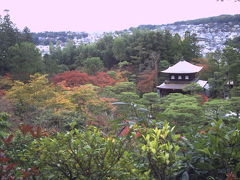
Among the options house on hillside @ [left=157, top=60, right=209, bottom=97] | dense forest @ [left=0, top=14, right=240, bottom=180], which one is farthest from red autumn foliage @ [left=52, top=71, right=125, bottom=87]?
house on hillside @ [left=157, top=60, right=209, bottom=97]

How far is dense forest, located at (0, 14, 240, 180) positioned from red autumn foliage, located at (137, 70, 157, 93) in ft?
0.24

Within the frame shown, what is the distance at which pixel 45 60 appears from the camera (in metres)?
19.9

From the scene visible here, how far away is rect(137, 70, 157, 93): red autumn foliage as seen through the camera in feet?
61.4

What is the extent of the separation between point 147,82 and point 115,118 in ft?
56.8

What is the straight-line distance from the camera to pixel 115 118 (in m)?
2.01

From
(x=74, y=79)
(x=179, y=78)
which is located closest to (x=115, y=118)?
(x=74, y=79)

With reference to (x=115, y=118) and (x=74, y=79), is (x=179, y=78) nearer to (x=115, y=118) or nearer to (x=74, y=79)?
Answer: (x=74, y=79)

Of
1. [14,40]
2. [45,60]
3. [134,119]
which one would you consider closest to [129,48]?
[45,60]

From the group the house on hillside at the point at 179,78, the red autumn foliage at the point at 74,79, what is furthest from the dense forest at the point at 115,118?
the house on hillside at the point at 179,78

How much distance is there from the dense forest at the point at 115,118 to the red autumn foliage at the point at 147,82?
0.07 m

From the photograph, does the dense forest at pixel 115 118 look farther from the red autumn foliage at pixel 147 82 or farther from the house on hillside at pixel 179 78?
the house on hillside at pixel 179 78

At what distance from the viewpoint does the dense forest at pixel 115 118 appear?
1.46m

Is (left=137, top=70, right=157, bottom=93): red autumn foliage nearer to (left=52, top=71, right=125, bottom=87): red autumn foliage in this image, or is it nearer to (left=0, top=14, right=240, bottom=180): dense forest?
(left=0, top=14, right=240, bottom=180): dense forest

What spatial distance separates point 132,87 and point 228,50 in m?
5.80
